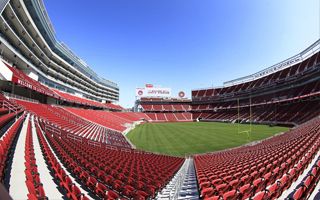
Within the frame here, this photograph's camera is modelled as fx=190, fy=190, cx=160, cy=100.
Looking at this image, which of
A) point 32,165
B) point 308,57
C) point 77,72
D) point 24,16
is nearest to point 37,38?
→ point 24,16

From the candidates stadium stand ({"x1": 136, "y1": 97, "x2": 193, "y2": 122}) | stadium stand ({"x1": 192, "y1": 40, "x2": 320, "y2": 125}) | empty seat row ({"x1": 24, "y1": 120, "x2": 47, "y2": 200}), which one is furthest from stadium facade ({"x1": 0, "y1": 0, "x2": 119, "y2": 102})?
stadium stand ({"x1": 192, "y1": 40, "x2": 320, "y2": 125})

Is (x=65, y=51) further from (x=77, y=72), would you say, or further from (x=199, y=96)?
(x=199, y=96)

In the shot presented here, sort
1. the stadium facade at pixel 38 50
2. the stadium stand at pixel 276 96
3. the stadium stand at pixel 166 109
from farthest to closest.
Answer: the stadium stand at pixel 166 109 → the stadium stand at pixel 276 96 → the stadium facade at pixel 38 50

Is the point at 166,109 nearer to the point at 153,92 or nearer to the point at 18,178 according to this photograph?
the point at 153,92

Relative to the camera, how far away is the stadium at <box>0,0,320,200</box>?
5.56 m

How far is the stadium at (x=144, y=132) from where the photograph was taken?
18.2 feet

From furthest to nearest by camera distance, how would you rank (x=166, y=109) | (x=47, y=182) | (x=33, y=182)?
1. (x=166, y=109)
2. (x=47, y=182)
3. (x=33, y=182)

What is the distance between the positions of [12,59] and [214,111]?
213ft

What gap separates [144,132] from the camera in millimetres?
37812

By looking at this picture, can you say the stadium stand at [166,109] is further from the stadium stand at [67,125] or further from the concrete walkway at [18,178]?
the concrete walkway at [18,178]

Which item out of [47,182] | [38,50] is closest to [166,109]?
[38,50]

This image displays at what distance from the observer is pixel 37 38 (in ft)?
99.8

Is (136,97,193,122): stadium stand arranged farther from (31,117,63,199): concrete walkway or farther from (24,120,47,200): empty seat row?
(24,120,47,200): empty seat row

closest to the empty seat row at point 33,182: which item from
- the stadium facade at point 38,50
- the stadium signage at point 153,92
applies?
the stadium facade at point 38,50
